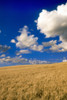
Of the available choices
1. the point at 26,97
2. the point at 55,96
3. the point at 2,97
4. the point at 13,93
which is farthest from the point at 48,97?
the point at 2,97

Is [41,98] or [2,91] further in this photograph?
[2,91]

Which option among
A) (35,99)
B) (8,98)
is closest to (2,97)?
(8,98)

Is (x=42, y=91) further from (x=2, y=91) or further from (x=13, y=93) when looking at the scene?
(x=2, y=91)

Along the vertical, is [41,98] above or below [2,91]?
below

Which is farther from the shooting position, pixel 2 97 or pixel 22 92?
pixel 22 92

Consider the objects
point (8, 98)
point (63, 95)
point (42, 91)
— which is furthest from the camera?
point (42, 91)

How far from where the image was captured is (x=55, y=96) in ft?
46.8

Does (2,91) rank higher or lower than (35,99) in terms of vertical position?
higher

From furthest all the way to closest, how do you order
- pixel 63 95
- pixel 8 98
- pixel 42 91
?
pixel 42 91, pixel 63 95, pixel 8 98

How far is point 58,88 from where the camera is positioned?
1666cm

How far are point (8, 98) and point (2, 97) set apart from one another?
85 centimetres

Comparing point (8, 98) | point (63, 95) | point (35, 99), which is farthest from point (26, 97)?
point (63, 95)

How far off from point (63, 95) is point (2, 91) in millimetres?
8799

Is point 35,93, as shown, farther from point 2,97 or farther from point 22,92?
point 2,97
